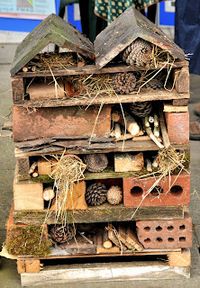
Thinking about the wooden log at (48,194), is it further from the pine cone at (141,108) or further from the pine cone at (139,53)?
the pine cone at (139,53)

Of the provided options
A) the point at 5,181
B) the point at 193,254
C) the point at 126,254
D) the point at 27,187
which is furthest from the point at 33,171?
the point at 5,181

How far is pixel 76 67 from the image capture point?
159 inches

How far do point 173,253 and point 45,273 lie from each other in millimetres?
755

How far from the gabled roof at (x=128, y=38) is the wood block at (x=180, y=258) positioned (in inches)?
45.5

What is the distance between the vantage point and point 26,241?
425 cm

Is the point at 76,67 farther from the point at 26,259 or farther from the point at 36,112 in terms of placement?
the point at 26,259

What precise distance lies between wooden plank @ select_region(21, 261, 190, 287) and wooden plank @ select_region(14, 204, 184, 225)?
314mm

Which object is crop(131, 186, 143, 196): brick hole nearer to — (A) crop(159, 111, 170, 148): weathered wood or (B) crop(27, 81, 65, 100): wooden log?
(A) crop(159, 111, 170, 148): weathered wood

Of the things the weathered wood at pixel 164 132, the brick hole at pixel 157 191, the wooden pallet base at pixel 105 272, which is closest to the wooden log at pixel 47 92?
the weathered wood at pixel 164 132

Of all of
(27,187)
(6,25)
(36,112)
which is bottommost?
(27,187)

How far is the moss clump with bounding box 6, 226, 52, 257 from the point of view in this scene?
423cm

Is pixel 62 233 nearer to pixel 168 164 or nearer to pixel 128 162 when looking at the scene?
pixel 128 162

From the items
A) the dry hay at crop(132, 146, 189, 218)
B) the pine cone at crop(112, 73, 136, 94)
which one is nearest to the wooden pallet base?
the dry hay at crop(132, 146, 189, 218)

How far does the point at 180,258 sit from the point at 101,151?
81 cm
